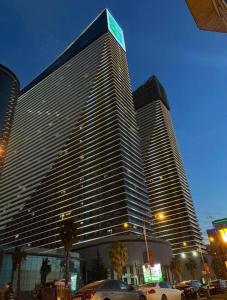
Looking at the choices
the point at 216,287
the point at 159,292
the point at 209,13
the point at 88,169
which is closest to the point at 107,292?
the point at 159,292

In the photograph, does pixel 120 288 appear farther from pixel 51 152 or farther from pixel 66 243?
pixel 51 152

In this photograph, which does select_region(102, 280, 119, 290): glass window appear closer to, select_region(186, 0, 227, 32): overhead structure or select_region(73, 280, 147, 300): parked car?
select_region(73, 280, 147, 300): parked car

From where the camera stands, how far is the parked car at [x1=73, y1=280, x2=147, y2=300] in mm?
12688

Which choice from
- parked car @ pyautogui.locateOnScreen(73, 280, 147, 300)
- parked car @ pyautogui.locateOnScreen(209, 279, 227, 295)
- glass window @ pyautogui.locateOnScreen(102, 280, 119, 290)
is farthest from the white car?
parked car @ pyautogui.locateOnScreen(209, 279, 227, 295)

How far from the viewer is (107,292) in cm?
1308

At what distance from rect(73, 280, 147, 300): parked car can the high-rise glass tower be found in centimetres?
10911

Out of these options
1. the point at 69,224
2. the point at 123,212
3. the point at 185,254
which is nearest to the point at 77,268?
the point at 123,212

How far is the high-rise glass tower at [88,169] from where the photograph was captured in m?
136

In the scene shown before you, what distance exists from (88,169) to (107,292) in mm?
142165

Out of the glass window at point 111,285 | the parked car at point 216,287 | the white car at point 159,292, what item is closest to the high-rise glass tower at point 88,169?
the parked car at point 216,287

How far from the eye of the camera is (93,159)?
155750 mm

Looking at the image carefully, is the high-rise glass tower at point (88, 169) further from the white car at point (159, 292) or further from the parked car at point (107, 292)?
the parked car at point (107, 292)

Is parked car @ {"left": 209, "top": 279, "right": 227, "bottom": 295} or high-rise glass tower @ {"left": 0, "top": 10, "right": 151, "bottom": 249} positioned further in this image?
high-rise glass tower @ {"left": 0, "top": 10, "right": 151, "bottom": 249}

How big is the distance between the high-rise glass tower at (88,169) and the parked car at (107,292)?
4296 inches
